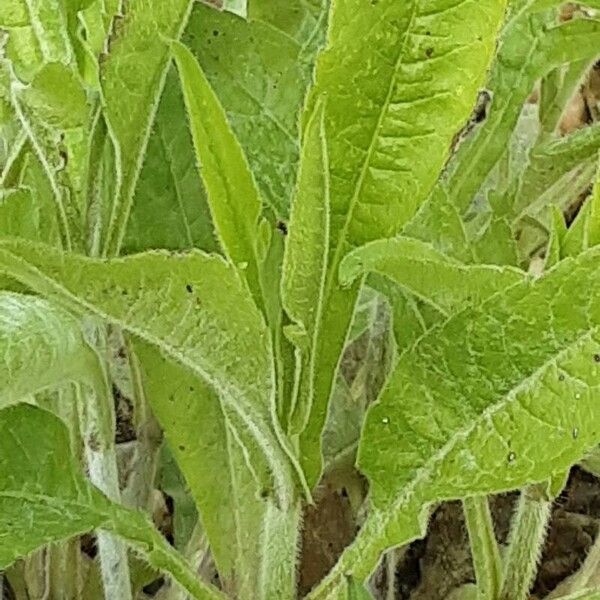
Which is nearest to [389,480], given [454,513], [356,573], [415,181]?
[356,573]

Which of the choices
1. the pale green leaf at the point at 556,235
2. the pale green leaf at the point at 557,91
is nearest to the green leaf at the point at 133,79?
the pale green leaf at the point at 556,235

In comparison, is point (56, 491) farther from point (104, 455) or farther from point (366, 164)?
point (366, 164)

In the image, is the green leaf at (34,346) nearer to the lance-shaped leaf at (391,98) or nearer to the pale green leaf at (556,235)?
the lance-shaped leaf at (391,98)

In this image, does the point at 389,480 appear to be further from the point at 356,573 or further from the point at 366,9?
the point at 366,9

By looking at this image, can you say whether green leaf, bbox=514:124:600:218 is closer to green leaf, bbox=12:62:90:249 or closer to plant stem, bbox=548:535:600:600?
plant stem, bbox=548:535:600:600

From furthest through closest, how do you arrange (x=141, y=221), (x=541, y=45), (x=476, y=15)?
(x=541, y=45) → (x=141, y=221) → (x=476, y=15)
